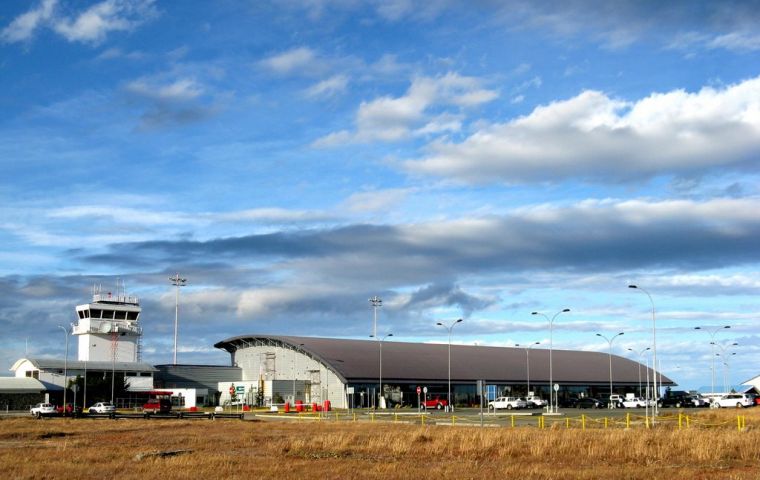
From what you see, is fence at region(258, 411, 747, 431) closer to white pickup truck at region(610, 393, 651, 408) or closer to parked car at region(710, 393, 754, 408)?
parked car at region(710, 393, 754, 408)

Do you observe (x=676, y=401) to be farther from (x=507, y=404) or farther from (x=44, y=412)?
(x=44, y=412)

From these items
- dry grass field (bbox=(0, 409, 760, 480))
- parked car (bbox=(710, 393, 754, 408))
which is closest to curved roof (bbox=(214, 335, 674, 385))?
parked car (bbox=(710, 393, 754, 408))

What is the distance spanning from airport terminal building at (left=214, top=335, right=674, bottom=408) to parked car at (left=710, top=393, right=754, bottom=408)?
26.0 m

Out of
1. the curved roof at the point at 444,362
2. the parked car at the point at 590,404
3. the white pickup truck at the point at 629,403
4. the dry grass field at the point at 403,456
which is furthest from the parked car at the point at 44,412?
the white pickup truck at the point at 629,403

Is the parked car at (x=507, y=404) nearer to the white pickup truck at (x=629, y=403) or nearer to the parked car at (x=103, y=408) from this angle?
the white pickup truck at (x=629, y=403)

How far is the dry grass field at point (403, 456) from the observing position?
2520cm

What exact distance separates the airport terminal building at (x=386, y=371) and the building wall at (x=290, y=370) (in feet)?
0.40

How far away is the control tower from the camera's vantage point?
Result: 402ft

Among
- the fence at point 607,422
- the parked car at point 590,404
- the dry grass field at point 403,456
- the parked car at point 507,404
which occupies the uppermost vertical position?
the dry grass field at point 403,456

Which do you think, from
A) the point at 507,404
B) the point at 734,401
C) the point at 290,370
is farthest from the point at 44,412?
the point at 734,401

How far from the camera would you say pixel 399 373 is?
10975 cm

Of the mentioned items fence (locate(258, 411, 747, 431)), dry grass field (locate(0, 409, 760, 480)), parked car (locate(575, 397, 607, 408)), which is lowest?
parked car (locate(575, 397, 607, 408))

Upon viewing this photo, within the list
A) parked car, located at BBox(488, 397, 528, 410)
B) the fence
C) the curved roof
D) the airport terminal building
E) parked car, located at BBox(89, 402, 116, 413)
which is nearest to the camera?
the fence

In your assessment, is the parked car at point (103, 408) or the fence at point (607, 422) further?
the parked car at point (103, 408)
